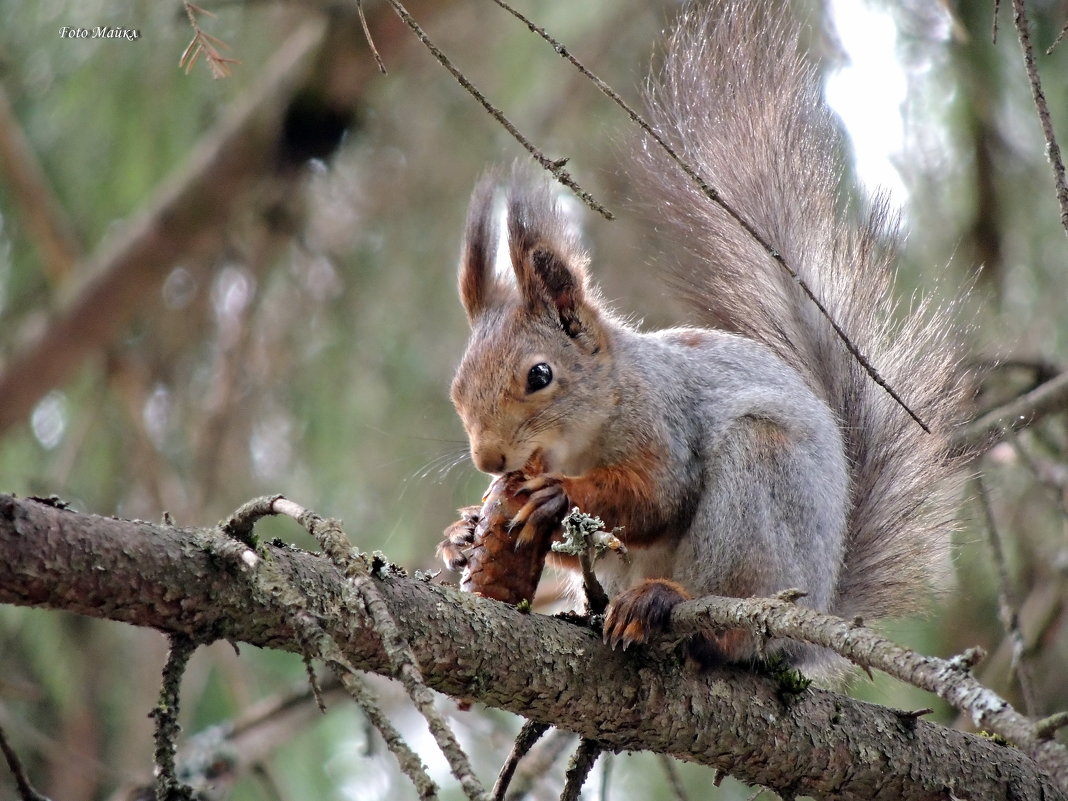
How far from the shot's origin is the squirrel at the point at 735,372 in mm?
1827

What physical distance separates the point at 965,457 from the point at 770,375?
14.7 inches

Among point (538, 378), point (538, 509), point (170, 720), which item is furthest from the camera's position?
point (538, 378)

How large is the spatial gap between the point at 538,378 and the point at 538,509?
39cm

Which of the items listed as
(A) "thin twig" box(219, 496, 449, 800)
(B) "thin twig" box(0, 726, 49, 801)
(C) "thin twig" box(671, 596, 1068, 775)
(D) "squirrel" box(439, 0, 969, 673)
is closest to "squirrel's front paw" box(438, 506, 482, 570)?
(D) "squirrel" box(439, 0, 969, 673)

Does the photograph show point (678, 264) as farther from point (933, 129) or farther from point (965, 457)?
point (933, 129)

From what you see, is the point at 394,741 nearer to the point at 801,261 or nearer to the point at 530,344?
the point at 530,344

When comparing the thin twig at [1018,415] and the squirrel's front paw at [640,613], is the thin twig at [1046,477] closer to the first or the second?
the thin twig at [1018,415]

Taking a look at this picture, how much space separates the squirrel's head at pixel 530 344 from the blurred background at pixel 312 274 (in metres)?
0.44

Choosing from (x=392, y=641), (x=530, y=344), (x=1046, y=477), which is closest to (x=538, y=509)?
(x=530, y=344)

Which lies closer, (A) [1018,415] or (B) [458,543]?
(B) [458,543]

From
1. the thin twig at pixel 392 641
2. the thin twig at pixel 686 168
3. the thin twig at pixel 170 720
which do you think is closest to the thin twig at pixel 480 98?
the thin twig at pixel 686 168

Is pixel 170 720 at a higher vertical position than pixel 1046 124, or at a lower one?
lower

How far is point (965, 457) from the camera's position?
199 centimetres

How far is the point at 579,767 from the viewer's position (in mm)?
1467
